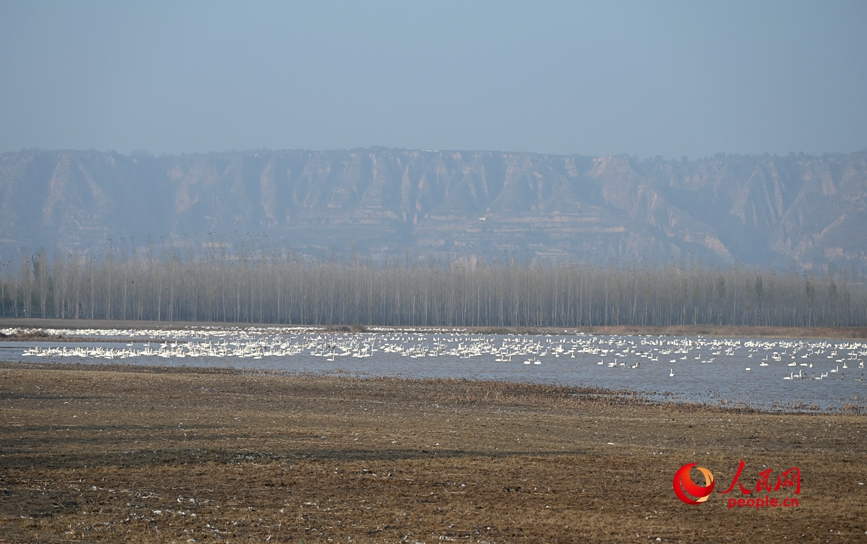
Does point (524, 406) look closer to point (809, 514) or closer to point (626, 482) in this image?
point (626, 482)

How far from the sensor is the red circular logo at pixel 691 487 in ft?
35.9

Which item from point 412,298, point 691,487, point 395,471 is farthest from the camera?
point 412,298

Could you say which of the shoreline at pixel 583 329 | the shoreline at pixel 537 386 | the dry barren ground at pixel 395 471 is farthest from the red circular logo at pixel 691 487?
the shoreline at pixel 583 329

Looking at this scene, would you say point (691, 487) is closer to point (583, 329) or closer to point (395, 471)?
point (395, 471)

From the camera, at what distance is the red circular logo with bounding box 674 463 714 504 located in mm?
10953

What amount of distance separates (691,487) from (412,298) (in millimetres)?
85790

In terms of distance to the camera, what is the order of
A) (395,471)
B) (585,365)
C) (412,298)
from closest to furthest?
(395,471)
(585,365)
(412,298)

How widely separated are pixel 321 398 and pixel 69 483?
1227 centimetres

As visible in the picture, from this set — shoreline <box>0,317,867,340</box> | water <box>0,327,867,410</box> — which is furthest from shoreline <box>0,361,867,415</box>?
shoreline <box>0,317,867,340</box>

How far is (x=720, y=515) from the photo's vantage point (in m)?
10.3

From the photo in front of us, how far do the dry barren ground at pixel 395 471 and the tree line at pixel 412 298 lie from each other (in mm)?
75211

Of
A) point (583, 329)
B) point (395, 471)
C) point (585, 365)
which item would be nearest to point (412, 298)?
point (583, 329)

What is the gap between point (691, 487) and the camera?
11352mm

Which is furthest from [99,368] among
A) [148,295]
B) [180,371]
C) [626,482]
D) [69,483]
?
[148,295]
